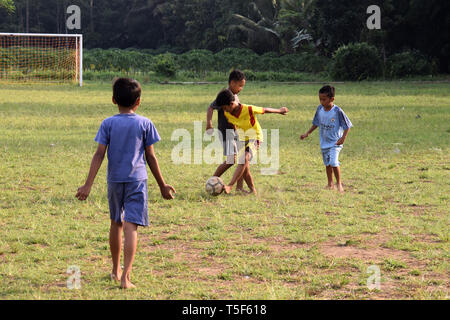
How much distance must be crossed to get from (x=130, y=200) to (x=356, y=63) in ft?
95.5

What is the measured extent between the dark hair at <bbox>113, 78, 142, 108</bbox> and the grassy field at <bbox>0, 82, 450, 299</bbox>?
4.08 feet

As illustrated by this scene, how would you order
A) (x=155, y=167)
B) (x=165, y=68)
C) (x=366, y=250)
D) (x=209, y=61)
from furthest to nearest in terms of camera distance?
1. (x=209, y=61)
2. (x=165, y=68)
3. (x=366, y=250)
4. (x=155, y=167)

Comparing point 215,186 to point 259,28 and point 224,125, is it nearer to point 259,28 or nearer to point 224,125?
point 224,125

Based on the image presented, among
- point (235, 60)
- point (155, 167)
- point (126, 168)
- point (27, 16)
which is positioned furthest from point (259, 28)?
point (126, 168)

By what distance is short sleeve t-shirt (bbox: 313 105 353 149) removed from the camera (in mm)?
7789

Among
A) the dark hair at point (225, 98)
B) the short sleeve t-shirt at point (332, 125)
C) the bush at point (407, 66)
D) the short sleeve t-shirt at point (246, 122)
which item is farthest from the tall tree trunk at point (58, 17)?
the dark hair at point (225, 98)

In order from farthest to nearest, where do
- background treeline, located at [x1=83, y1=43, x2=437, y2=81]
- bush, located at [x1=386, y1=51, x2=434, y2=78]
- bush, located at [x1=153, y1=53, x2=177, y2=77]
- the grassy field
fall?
A: bush, located at [x1=153, y1=53, x2=177, y2=77]
bush, located at [x1=386, y1=51, x2=434, y2=78]
background treeline, located at [x1=83, y1=43, x2=437, y2=81]
the grassy field

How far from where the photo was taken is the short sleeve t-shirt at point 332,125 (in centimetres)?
779

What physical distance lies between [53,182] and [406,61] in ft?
93.6

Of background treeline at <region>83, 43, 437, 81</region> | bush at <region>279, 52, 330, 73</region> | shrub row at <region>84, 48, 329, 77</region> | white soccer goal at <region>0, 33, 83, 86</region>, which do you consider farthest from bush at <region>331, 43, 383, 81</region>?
white soccer goal at <region>0, 33, 83, 86</region>

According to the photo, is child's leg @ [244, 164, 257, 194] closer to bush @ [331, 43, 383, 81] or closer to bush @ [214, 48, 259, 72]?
bush @ [331, 43, 383, 81]

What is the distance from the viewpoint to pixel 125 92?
169 inches

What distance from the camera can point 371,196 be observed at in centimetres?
736

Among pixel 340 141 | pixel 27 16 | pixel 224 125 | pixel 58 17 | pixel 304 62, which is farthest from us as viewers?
pixel 58 17
